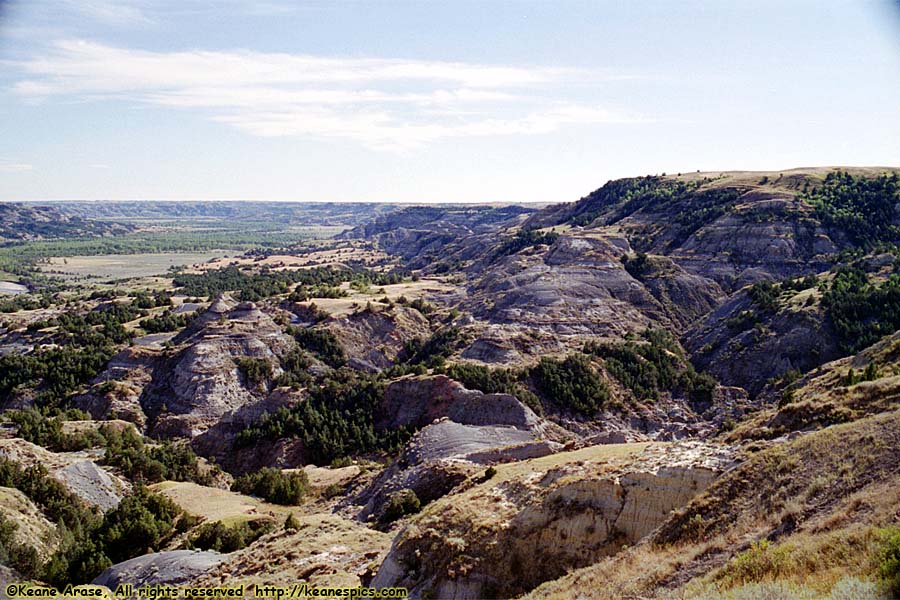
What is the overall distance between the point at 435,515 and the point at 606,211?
9066 cm

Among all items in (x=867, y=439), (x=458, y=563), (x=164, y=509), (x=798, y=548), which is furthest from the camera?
(x=164, y=509)

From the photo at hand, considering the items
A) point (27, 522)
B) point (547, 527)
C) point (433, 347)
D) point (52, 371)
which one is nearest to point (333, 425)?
point (433, 347)

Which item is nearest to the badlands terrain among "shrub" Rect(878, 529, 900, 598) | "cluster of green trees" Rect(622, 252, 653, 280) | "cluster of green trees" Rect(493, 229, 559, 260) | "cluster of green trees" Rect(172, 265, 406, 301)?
"shrub" Rect(878, 529, 900, 598)

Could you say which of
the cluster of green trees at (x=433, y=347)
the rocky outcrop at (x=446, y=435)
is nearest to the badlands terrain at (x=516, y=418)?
the rocky outcrop at (x=446, y=435)

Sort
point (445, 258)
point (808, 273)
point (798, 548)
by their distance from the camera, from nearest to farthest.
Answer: point (798, 548) < point (808, 273) < point (445, 258)

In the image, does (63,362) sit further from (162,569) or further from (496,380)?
(162,569)

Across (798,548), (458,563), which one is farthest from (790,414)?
(458,563)

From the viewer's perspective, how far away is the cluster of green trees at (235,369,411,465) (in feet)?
124

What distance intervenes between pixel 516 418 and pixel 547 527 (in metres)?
21.3

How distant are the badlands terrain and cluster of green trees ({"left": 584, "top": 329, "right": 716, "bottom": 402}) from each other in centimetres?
21

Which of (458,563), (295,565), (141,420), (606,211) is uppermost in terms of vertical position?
(606,211)

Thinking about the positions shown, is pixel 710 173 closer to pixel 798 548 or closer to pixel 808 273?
pixel 808 273

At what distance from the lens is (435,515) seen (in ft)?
57.4

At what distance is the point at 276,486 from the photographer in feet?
99.0
